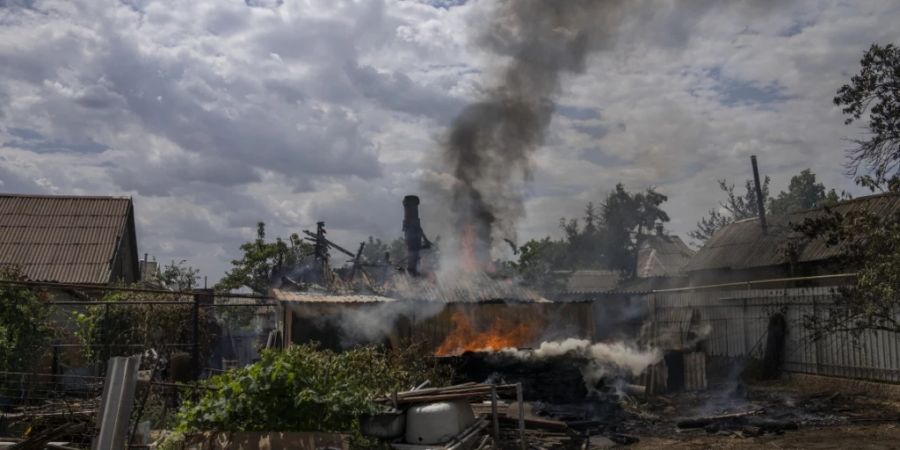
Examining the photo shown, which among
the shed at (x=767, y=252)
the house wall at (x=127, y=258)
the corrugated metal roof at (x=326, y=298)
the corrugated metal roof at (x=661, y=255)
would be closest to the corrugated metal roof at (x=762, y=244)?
the shed at (x=767, y=252)

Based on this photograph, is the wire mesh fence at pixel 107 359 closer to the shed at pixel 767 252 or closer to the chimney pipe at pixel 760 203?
the shed at pixel 767 252

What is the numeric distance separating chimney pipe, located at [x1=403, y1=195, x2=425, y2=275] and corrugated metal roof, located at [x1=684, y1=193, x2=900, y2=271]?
1321 centimetres

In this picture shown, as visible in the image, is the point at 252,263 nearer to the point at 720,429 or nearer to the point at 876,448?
the point at 720,429

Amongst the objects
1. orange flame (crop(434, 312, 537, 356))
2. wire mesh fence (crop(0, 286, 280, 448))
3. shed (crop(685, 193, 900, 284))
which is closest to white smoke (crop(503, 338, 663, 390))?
orange flame (crop(434, 312, 537, 356))

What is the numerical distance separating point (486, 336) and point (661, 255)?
28.7 m

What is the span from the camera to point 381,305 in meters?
17.7

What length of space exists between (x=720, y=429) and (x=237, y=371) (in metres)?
8.62

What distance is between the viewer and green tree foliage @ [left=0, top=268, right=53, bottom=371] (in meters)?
11.6

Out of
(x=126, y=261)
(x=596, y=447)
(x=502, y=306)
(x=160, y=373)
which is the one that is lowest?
(x=596, y=447)

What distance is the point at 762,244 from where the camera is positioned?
28.0 m

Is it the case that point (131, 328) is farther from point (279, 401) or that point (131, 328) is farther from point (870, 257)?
point (870, 257)

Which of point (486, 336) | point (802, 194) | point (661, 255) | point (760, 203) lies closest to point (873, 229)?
point (486, 336)

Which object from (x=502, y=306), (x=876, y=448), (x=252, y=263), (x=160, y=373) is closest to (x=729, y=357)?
(x=502, y=306)

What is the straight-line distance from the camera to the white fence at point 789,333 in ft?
51.1
